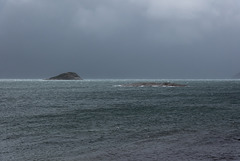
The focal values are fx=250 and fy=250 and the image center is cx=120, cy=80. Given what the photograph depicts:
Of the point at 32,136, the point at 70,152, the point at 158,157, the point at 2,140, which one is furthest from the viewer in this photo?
the point at 32,136

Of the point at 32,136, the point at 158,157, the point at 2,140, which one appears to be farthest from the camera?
the point at 32,136

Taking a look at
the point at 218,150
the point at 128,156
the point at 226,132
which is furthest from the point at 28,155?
the point at 226,132

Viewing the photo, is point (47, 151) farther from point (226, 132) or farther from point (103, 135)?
point (226, 132)

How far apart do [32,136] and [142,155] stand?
580 inches

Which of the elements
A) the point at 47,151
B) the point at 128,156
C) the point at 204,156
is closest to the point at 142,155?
the point at 128,156

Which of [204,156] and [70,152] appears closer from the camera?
[204,156]

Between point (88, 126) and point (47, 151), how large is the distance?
1280cm

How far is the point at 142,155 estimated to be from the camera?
2231 centimetres

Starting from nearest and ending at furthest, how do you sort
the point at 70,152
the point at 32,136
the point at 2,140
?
the point at 70,152
the point at 2,140
the point at 32,136

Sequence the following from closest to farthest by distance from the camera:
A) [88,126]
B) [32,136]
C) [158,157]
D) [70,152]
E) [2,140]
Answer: [158,157]
[70,152]
[2,140]
[32,136]
[88,126]

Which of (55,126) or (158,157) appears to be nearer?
(158,157)

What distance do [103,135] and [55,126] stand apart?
9.53 m

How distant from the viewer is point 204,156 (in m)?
21.8

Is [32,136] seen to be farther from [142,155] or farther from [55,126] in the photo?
[142,155]
